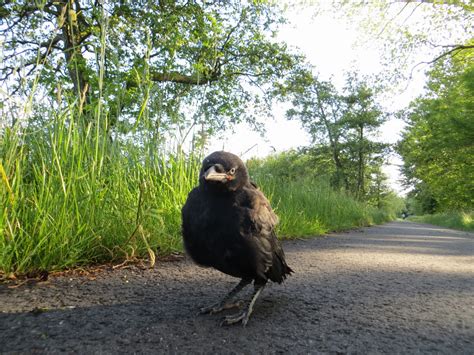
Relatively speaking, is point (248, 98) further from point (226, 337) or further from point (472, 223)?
point (226, 337)

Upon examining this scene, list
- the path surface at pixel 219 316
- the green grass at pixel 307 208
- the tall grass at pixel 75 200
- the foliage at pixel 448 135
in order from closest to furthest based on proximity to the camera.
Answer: the path surface at pixel 219 316, the tall grass at pixel 75 200, the green grass at pixel 307 208, the foliage at pixel 448 135

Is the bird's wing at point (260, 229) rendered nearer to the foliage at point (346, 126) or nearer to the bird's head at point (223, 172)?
the bird's head at point (223, 172)

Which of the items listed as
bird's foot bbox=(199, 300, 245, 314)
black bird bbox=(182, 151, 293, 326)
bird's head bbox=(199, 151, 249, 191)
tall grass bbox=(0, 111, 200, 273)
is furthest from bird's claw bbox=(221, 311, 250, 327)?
tall grass bbox=(0, 111, 200, 273)

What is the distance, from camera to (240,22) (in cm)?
1562

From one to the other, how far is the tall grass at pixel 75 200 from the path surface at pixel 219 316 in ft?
0.92

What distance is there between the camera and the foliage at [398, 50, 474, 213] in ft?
57.9

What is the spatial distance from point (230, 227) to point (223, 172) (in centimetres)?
32

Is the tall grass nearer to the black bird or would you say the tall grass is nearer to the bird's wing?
the black bird

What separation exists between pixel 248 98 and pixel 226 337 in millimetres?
15861

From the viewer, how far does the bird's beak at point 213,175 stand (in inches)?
70.0

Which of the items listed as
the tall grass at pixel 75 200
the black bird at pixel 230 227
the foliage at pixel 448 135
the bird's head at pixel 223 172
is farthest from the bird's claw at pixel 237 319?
the foliage at pixel 448 135

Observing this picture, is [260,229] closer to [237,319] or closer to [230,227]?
[230,227]

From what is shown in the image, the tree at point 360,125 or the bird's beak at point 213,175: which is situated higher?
the tree at point 360,125

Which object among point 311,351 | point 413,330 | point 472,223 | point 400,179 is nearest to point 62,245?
point 311,351
